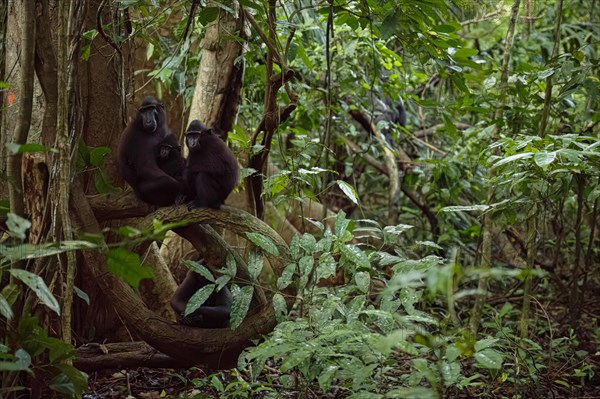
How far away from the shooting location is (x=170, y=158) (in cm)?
563

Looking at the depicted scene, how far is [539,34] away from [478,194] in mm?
2295

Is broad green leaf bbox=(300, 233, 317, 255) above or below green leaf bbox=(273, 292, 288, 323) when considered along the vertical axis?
above

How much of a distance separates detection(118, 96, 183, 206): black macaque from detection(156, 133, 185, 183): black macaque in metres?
0.06

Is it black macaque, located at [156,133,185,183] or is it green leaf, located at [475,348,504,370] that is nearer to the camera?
green leaf, located at [475,348,504,370]

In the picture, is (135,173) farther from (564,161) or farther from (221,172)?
(564,161)

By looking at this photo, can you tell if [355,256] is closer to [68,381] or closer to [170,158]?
[68,381]

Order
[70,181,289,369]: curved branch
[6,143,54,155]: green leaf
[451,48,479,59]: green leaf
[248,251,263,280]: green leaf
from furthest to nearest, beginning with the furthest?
[451,48,479,59]: green leaf, [70,181,289,369]: curved branch, [248,251,263,280]: green leaf, [6,143,54,155]: green leaf

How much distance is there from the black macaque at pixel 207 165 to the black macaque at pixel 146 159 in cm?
17

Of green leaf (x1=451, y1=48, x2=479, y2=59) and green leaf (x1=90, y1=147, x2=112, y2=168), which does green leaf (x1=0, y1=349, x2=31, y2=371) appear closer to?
green leaf (x1=90, y1=147, x2=112, y2=168)

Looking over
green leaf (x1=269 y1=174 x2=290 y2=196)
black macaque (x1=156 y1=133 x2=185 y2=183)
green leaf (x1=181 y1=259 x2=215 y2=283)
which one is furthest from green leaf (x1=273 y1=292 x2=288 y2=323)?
black macaque (x1=156 y1=133 x2=185 y2=183)

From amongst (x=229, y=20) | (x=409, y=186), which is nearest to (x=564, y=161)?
(x=229, y=20)

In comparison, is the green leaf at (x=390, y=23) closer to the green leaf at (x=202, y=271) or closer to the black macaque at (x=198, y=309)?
the green leaf at (x=202, y=271)

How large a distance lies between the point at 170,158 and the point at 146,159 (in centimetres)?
42

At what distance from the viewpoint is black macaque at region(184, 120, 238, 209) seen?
5121mm
